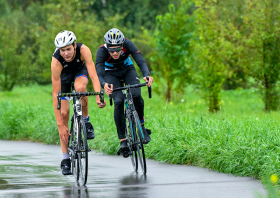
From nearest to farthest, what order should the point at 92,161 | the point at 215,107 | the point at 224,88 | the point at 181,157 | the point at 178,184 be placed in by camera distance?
1. the point at 178,184
2. the point at 181,157
3. the point at 92,161
4. the point at 215,107
5. the point at 224,88

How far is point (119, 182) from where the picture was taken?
6461 mm

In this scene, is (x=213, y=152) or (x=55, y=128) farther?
(x=55, y=128)

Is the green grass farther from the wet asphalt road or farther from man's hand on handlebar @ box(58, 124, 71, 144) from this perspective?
man's hand on handlebar @ box(58, 124, 71, 144)

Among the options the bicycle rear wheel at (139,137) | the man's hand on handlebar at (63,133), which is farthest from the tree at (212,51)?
the man's hand on handlebar at (63,133)

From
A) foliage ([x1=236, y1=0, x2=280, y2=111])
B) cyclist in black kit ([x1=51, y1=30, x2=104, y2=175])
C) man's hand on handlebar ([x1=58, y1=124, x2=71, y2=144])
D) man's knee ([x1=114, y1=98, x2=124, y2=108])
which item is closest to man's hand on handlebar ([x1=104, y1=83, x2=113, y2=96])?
cyclist in black kit ([x1=51, y1=30, x2=104, y2=175])

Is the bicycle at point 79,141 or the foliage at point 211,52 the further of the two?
the foliage at point 211,52

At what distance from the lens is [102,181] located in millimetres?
6570

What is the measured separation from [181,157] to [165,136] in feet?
2.33

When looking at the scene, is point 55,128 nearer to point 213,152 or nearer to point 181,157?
point 181,157

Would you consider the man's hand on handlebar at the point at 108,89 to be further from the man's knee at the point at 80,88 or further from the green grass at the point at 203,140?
Answer: the green grass at the point at 203,140

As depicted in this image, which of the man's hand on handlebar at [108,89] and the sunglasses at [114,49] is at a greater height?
the sunglasses at [114,49]

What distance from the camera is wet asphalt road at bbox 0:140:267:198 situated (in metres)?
5.66

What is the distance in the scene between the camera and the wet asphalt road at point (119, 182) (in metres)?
5.66

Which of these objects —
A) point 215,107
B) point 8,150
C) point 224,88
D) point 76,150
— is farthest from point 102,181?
point 224,88
